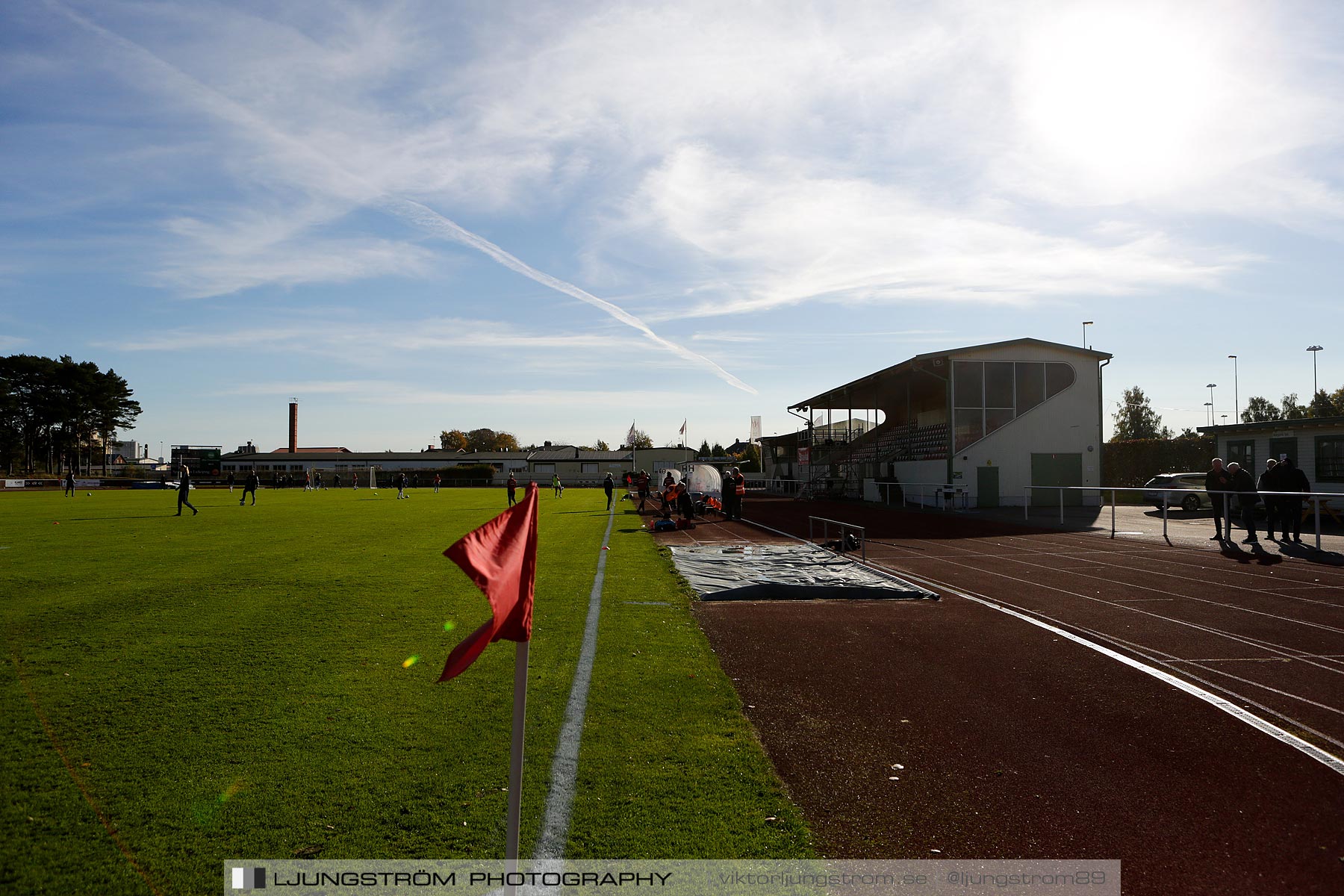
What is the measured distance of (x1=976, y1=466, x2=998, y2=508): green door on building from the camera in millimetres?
32625

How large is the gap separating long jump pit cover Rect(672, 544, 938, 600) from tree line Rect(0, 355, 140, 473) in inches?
3242

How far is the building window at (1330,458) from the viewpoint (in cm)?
2675

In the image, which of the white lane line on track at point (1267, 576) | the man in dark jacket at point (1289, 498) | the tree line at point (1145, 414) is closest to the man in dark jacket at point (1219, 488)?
the man in dark jacket at point (1289, 498)

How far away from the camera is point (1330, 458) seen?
27.2 metres

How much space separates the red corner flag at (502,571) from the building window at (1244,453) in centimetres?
3481

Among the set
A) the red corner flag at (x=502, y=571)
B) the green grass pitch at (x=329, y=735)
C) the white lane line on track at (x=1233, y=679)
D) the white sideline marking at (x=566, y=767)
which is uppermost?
the red corner flag at (x=502, y=571)

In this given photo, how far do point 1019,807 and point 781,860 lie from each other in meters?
1.50

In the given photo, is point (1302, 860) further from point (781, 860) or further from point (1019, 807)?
point (781, 860)

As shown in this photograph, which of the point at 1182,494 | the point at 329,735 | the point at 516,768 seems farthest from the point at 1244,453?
the point at 516,768

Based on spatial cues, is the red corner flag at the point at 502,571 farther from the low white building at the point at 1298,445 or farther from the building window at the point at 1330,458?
the building window at the point at 1330,458

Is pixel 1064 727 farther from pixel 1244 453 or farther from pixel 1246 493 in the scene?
pixel 1244 453

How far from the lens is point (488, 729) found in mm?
5289

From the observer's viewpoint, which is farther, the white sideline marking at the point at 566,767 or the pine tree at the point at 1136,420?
the pine tree at the point at 1136,420

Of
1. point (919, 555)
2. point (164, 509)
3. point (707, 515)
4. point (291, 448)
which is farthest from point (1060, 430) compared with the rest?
point (291, 448)
